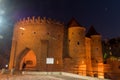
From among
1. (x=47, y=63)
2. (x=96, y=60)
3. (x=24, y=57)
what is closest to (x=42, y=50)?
(x=47, y=63)

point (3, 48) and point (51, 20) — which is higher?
point (51, 20)

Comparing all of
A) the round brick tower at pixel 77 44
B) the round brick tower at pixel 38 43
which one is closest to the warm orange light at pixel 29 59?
the round brick tower at pixel 38 43

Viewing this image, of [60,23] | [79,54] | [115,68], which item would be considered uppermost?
[60,23]

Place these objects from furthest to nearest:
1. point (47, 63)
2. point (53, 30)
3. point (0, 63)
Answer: point (0, 63), point (53, 30), point (47, 63)

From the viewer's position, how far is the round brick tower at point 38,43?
3212 centimetres

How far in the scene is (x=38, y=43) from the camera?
33.1m

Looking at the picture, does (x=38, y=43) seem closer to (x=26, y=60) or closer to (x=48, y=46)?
(x=48, y=46)

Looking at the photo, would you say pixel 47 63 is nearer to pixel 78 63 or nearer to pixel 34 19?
pixel 78 63

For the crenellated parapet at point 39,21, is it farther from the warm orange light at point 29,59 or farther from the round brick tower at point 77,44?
the warm orange light at point 29,59

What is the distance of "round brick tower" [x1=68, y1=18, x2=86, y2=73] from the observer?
33.4 m

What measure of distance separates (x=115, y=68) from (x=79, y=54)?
10.9 m

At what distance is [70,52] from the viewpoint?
112 ft

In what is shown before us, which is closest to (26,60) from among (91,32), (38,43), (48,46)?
(38,43)

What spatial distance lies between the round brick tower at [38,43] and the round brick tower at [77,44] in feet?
6.42
